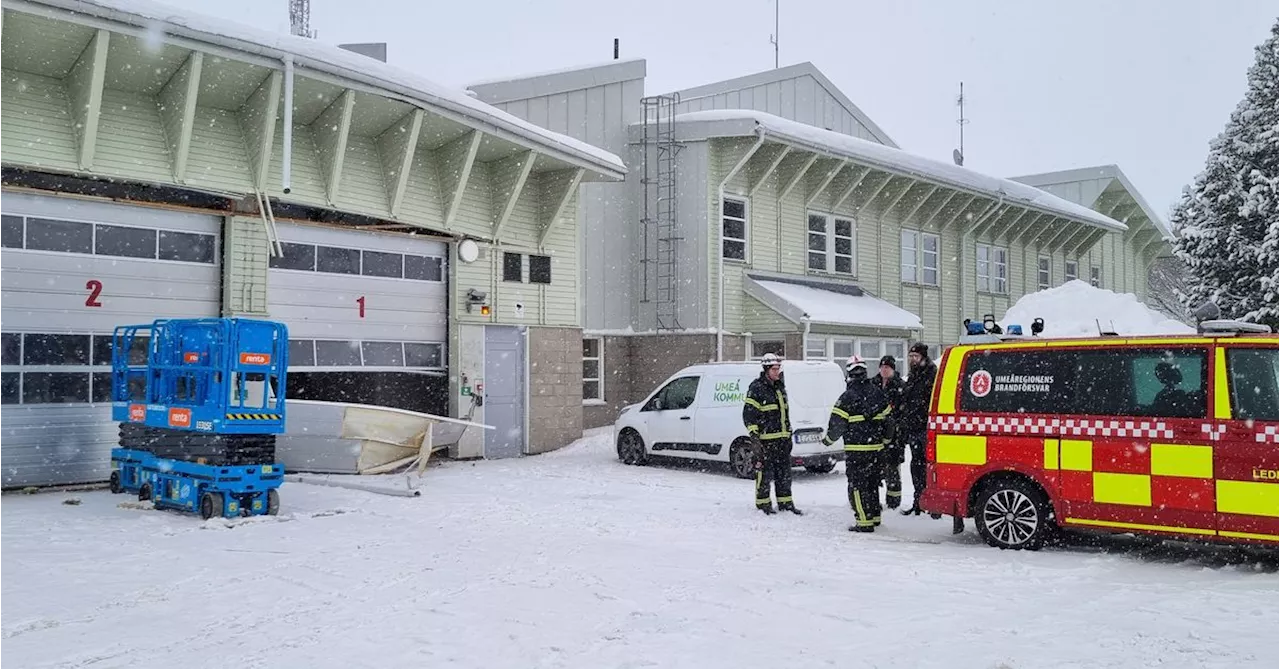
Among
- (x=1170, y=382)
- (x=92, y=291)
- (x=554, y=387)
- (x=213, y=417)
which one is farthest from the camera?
(x=554, y=387)

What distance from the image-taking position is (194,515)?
11.4 m

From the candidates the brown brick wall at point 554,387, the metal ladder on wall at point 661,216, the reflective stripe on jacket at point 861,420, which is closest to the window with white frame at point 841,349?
the metal ladder on wall at point 661,216

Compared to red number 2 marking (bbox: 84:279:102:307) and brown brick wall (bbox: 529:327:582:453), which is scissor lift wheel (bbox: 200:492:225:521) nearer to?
red number 2 marking (bbox: 84:279:102:307)

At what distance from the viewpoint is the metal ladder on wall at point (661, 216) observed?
22938 millimetres

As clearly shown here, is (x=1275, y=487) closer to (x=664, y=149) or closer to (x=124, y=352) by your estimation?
(x=124, y=352)

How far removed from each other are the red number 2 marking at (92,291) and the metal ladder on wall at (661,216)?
1194cm

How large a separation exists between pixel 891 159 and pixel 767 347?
6279 mm

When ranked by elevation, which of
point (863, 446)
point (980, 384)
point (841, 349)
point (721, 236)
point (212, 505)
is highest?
point (721, 236)

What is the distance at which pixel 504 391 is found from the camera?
18.6 metres

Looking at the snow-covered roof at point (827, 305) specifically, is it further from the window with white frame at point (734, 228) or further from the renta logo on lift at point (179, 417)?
the renta logo on lift at point (179, 417)

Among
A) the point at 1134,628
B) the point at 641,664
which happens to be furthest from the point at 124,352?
the point at 1134,628

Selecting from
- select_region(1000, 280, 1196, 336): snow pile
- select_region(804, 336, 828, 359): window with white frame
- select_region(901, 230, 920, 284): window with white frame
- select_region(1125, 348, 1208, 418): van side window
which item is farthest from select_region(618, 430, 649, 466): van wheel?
select_region(901, 230, 920, 284): window with white frame

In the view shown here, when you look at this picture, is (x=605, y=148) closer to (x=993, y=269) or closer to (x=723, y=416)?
(x=723, y=416)

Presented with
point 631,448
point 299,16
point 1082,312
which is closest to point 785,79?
point 1082,312
